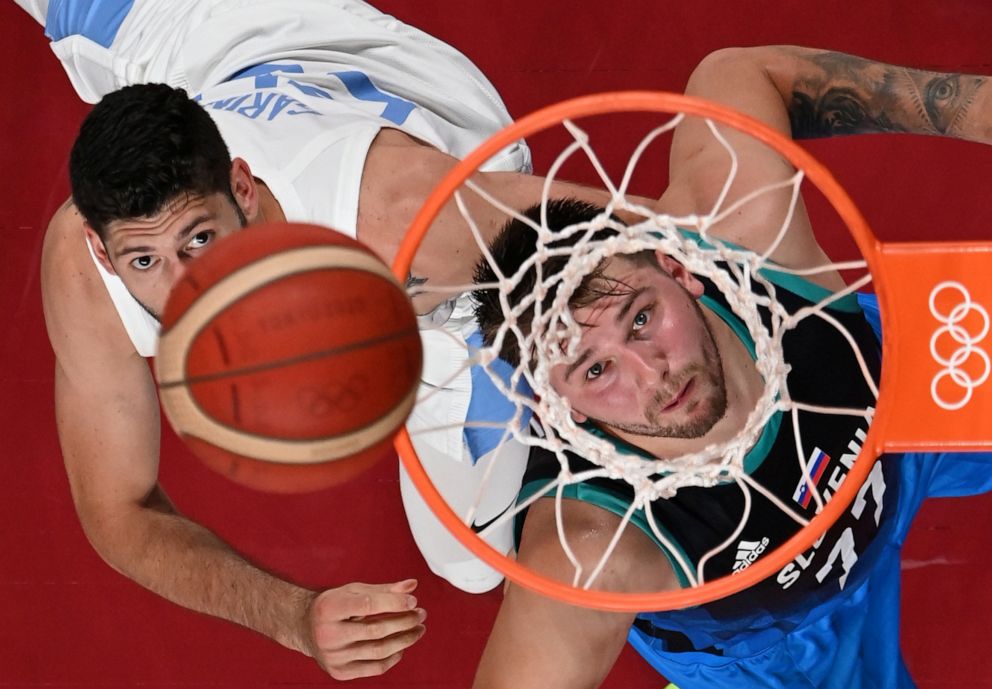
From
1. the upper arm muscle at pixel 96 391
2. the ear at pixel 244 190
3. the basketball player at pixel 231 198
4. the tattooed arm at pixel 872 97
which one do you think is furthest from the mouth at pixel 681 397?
the upper arm muscle at pixel 96 391

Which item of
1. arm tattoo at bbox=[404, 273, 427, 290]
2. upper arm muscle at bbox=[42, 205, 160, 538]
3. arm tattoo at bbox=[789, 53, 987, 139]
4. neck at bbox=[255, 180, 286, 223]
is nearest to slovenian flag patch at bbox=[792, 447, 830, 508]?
arm tattoo at bbox=[789, 53, 987, 139]

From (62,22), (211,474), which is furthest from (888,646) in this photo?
(62,22)

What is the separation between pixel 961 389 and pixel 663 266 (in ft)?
1.58

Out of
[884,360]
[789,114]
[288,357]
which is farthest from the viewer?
[789,114]

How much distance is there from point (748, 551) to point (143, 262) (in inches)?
42.2

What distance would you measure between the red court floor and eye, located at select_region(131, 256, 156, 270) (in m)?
0.94

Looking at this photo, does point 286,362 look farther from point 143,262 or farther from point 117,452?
point 117,452

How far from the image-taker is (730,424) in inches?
74.0

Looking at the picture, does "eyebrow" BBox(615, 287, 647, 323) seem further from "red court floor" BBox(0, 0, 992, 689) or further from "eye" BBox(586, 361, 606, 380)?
"red court floor" BBox(0, 0, 992, 689)

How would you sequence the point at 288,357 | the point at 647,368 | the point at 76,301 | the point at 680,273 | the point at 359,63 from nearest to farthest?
1. the point at 288,357
2. the point at 647,368
3. the point at 680,273
4. the point at 76,301
5. the point at 359,63

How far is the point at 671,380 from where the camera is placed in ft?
5.75

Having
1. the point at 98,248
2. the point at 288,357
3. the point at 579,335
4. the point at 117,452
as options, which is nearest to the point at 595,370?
the point at 579,335

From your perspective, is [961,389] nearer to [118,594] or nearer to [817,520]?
[817,520]

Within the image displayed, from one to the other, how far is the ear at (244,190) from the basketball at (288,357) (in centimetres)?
53
